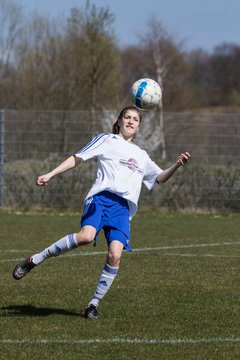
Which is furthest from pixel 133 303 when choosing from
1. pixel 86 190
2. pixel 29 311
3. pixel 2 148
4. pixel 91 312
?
pixel 2 148

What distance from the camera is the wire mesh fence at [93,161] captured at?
20891 mm

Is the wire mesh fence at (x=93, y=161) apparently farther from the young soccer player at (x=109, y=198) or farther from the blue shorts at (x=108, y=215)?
the blue shorts at (x=108, y=215)

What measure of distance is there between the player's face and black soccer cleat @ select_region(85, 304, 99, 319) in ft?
5.20

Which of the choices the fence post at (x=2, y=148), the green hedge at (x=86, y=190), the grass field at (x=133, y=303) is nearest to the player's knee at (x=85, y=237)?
the grass field at (x=133, y=303)

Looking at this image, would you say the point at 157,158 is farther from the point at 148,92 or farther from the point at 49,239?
the point at 148,92

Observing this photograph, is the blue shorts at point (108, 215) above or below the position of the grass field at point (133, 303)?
above

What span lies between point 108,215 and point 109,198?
16 centimetres

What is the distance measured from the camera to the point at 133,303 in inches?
336

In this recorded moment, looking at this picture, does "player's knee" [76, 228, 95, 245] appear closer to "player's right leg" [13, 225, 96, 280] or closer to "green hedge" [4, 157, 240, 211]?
"player's right leg" [13, 225, 96, 280]

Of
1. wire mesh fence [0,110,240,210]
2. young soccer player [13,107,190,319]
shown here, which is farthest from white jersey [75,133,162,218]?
wire mesh fence [0,110,240,210]

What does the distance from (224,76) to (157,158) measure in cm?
7750

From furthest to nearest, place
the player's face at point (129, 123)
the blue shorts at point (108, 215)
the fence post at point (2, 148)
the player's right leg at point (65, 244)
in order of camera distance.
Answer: the fence post at point (2, 148)
the player's face at point (129, 123)
the blue shorts at point (108, 215)
the player's right leg at point (65, 244)

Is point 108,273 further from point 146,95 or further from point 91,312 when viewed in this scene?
point 146,95

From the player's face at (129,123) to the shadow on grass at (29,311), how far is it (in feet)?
5.47
